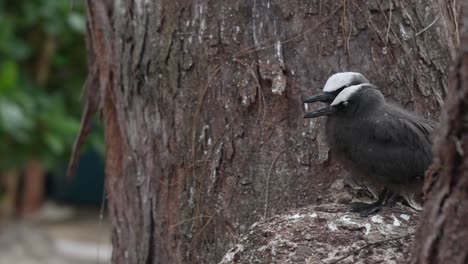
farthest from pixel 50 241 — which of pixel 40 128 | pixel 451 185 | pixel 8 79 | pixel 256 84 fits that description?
pixel 451 185

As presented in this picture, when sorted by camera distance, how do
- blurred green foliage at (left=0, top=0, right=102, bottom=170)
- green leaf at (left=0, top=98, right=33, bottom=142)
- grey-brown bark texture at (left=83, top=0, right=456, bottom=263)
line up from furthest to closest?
1. blurred green foliage at (left=0, top=0, right=102, bottom=170)
2. green leaf at (left=0, top=98, right=33, bottom=142)
3. grey-brown bark texture at (left=83, top=0, right=456, bottom=263)

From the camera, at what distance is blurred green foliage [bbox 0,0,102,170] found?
7.51 metres

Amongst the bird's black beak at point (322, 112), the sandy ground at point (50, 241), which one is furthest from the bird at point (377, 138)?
the sandy ground at point (50, 241)

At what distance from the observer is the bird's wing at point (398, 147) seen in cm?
331

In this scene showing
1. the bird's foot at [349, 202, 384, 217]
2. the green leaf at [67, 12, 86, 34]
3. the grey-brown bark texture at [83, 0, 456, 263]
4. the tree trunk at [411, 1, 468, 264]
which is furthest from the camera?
the green leaf at [67, 12, 86, 34]

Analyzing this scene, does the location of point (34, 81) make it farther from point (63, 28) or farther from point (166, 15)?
point (166, 15)

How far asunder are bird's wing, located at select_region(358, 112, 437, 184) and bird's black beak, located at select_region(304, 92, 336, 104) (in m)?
0.19

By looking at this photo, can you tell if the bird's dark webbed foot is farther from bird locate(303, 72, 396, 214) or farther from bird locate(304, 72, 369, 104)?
bird locate(304, 72, 369, 104)

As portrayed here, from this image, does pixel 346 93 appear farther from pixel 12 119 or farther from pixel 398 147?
pixel 12 119

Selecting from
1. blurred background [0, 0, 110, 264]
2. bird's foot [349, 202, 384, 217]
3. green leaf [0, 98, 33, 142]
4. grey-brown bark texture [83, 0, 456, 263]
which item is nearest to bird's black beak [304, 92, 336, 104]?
grey-brown bark texture [83, 0, 456, 263]

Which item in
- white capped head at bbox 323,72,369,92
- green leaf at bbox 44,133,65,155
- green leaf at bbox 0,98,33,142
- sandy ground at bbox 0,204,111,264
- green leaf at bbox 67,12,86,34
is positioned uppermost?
green leaf at bbox 67,12,86,34

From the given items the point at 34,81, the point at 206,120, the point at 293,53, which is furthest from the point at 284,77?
the point at 34,81

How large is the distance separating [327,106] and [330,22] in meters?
0.37

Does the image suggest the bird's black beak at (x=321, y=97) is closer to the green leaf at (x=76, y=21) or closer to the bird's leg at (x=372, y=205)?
the bird's leg at (x=372, y=205)
